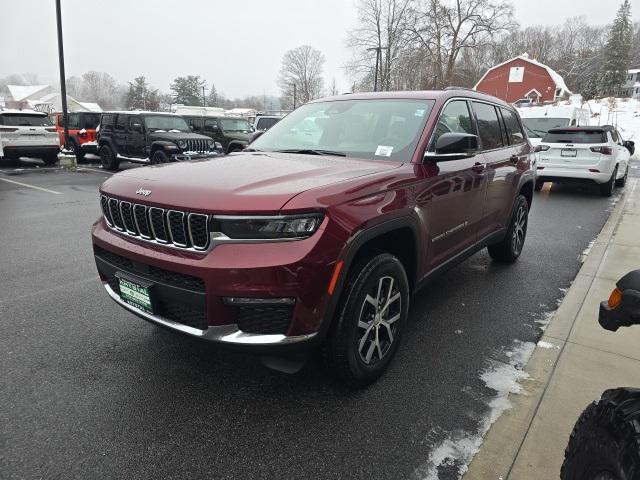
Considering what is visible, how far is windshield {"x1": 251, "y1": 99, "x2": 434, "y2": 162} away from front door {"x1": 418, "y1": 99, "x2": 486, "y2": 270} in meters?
0.18

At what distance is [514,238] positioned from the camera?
17.6 feet

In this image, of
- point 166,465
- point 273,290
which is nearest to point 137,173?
point 273,290

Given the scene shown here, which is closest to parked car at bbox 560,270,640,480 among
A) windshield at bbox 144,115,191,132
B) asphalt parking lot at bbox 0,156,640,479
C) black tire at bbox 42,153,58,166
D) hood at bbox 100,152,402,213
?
asphalt parking lot at bbox 0,156,640,479

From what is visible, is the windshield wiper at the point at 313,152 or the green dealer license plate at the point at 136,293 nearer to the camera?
the green dealer license plate at the point at 136,293

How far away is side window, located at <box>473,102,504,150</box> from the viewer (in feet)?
13.9

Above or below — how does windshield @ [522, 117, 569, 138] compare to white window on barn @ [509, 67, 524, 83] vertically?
below

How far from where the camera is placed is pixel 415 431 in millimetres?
2484

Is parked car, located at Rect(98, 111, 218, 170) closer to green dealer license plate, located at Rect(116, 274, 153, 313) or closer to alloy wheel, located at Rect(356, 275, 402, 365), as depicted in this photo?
green dealer license plate, located at Rect(116, 274, 153, 313)

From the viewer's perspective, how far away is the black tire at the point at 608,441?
1383mm

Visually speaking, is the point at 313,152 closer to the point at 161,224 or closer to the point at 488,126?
the point at 161,224

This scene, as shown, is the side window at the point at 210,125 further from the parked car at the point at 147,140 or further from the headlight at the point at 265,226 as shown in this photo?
the headlight at the point at 265,226

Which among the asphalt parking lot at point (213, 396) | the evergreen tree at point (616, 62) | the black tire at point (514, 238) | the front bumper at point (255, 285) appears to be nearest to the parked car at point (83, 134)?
the asphalt parking lot at point (213, 396)

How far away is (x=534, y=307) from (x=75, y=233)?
6.01 m

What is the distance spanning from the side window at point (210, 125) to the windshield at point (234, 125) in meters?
0.31
